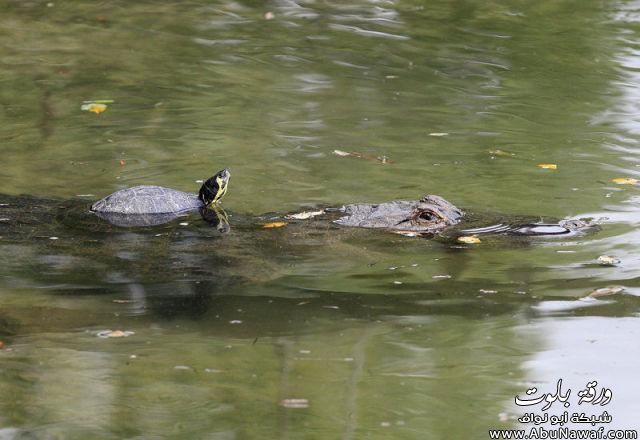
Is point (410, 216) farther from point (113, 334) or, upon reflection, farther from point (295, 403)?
point (295, 403)

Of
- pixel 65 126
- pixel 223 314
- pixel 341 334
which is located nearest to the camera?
pixel 341 334

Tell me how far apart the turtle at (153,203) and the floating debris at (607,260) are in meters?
3.06

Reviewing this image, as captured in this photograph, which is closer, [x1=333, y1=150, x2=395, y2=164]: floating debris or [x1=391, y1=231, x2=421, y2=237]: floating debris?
[x1=391, y1=231, x2=421, y2=237]: floating debris

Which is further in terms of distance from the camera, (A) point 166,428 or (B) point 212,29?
(B) point 212,29

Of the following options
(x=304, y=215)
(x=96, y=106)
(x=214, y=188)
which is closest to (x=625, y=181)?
(x=304, y=215)

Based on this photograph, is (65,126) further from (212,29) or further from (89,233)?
(212,29)

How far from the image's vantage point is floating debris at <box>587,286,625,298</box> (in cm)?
620

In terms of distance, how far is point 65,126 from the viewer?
10.5 m

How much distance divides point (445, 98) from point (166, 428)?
24.8 feet

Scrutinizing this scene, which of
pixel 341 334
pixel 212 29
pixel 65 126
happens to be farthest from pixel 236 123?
pixel 341 334

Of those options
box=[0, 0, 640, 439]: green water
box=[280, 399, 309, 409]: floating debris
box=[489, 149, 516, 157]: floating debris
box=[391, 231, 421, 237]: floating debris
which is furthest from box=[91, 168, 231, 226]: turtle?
box=[280, 399, 309, 409]: floating debris

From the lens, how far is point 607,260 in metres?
6.83

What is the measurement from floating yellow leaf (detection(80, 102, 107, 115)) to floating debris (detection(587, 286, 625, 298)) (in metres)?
6.39

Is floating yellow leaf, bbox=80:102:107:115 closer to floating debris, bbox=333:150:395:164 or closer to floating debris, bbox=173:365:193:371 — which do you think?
floating debris, bbox=333:150:395:164
